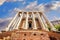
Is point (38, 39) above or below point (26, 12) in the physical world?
below

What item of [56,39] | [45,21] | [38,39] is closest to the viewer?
[38,39]

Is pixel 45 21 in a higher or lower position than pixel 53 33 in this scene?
higher

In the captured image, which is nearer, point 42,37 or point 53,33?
point 42,37

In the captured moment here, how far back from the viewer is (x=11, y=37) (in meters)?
21.1

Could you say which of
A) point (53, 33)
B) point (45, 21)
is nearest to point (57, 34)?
point (53, 33)

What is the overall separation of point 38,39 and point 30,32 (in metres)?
1.15

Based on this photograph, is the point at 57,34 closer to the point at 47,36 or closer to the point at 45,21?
the point at 47,36

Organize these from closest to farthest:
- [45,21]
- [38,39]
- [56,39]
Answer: [38,39] → [56,39] → [45,21]

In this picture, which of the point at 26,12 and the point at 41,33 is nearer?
the point at 41,33

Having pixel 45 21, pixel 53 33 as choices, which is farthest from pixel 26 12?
pixel 53 33

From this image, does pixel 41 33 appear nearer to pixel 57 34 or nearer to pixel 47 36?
pixel 47 36

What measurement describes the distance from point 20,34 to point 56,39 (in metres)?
4.27

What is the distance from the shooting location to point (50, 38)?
22.5m

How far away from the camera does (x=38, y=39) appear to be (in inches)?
802
